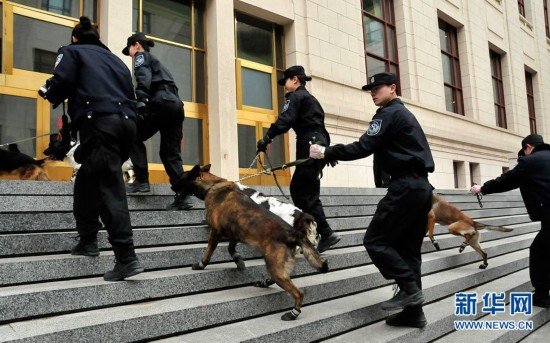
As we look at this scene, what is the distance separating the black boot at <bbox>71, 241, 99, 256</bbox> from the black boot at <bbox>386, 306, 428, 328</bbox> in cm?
300

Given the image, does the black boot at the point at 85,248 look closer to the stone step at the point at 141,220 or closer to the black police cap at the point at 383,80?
the stone step at the point at 141,220

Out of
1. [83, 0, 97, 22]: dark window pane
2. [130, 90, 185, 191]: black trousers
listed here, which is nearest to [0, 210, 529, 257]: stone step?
[130, 90, 185, 191]: black trousers

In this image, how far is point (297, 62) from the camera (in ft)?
38.7

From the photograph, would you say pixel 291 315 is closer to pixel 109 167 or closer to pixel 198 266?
pixel 198 266

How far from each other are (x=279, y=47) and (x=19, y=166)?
7774 mm

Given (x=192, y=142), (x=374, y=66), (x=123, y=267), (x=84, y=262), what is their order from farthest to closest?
1. (x=374, y=66)
2. (x=192, y=142)
3. (x=84, y=262)
4. (x=123, y=267)

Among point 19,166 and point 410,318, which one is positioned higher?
point 19,166

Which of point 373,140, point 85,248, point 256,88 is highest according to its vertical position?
point 256,88

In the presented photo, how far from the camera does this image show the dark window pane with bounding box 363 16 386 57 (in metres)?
14.9

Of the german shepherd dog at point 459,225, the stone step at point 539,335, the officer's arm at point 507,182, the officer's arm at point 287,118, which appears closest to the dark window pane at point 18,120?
the officer's arm at point 287,118

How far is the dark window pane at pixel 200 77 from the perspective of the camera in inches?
411

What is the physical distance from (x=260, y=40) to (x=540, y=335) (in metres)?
9.37

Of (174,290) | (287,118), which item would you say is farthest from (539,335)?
(174,290)

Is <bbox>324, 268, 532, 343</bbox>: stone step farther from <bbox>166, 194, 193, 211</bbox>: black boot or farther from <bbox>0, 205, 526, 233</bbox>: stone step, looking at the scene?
<bbox>166, 194, 193, 211</bbox>: black boot
